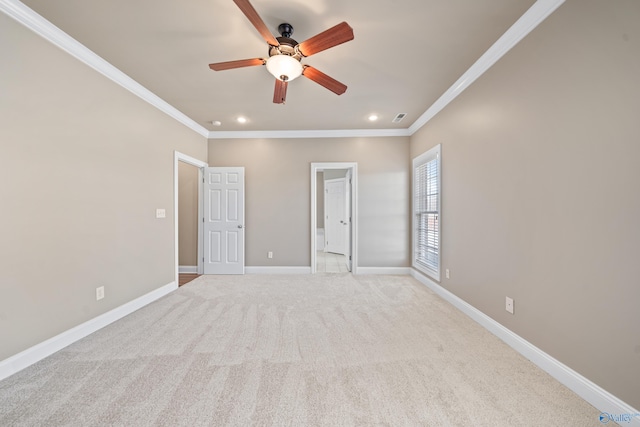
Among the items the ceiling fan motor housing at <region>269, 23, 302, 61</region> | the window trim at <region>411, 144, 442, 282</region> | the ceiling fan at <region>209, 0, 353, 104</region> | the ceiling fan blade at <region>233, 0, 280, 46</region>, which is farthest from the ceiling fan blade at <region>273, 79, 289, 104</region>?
the window trim at <region>411, 144, 442, 282</region>

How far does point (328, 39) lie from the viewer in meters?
1.76

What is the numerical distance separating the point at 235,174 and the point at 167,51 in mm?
2413

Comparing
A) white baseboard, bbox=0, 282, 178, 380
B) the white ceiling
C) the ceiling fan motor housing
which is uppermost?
the white ceiling

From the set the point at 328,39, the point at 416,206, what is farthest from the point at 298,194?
the point at 328,39

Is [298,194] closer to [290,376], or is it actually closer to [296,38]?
[296,38]

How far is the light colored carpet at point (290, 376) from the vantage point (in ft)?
4.68

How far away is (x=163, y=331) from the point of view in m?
2.45

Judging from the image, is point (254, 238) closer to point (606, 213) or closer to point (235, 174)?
point (235, 174)

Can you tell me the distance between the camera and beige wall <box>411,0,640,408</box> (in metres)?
1.35

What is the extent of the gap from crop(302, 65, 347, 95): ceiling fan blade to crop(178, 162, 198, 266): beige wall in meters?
3.54

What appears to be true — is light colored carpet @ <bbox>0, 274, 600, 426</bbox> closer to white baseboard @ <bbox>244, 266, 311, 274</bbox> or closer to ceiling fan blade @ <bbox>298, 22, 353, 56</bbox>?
white baseboard @ <bbox>244, 266, 311, 274</bbox>

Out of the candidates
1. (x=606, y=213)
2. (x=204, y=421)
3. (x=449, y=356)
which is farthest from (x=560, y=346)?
(x=204, y=421)

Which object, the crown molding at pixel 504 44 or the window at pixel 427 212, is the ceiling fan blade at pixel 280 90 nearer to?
the crown molding at pixel 504 44

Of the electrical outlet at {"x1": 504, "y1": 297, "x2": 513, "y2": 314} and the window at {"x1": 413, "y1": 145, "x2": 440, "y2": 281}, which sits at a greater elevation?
the window at {"x1": 413, "y1": 145, "x2": 440, "y2": 281}
